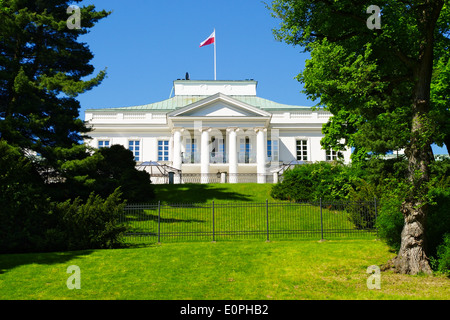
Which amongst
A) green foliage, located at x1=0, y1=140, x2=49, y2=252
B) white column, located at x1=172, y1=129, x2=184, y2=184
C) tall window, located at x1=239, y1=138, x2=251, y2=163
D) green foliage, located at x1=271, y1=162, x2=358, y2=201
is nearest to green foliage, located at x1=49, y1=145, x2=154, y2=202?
green foliage, located at x1=0, y1=140, x2=49, y2=252

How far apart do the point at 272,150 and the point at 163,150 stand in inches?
433

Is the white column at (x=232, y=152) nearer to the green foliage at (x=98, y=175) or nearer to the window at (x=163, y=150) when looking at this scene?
the window at (x=163, y=150)

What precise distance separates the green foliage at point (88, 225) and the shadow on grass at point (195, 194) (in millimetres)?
10936

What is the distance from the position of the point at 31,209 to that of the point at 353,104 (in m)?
11.4

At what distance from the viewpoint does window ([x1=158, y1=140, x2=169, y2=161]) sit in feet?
143

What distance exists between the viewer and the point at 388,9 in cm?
1270

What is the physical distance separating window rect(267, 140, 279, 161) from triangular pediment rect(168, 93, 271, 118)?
4.87 m

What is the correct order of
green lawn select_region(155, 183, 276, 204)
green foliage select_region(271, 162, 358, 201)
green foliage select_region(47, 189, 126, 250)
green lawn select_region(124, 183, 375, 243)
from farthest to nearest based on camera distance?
green lawn select_region(155, 183, 276, 204), green foliage select_region(271, 162, 358, 201), green lawn select_region(124, 183, 375, 243), green foliage select_region(47, 189, 126, 250)

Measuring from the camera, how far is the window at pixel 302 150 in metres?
43.9

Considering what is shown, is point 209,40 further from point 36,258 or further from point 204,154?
point 36,258

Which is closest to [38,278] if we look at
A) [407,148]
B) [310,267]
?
[310,267]

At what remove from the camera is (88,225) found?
15648 millimetres

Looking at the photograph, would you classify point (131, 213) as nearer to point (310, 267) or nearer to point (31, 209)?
point (31, 209)

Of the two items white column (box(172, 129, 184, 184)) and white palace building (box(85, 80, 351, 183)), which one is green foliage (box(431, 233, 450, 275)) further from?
white column (box(172, 129, 184, 184))
